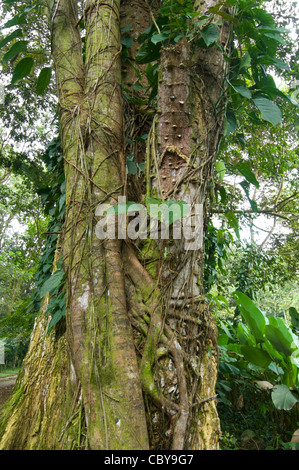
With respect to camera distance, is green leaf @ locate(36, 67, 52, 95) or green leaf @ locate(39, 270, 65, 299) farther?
green leaf @ locate(36, 67, 52, 95)

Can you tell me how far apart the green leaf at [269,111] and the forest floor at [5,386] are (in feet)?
24.7

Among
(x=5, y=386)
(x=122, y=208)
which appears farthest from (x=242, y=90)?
(x=5, y=386)

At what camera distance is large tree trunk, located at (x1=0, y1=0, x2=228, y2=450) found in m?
1.16

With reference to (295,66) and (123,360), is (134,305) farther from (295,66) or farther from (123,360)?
(295,66)

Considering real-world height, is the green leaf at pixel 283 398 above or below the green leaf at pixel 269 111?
below

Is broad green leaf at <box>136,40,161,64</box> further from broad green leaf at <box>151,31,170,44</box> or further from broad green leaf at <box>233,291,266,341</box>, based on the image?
broad green leaf at <box>233,291,266,341</box>

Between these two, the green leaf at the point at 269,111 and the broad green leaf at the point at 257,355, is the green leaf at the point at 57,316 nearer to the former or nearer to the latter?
the broad green leaf at the point at 257,355

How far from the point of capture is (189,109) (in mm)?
1556

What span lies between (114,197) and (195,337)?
28.5 inches

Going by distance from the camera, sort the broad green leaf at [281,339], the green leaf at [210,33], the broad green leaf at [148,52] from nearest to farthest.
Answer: the green leaf at [210,33], the broad green leaf at [148,52], the broad green leaf at [281,339]

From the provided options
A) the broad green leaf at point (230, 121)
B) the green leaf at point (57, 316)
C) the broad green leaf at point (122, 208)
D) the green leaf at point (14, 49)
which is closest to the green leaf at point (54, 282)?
the green leaf at point (57, 316)

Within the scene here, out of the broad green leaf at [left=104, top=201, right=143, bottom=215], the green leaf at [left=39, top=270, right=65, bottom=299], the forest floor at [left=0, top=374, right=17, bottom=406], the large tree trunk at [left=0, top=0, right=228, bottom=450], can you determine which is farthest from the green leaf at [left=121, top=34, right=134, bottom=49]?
the forest floor at [left=0, top=374, right=17, bottom=406]

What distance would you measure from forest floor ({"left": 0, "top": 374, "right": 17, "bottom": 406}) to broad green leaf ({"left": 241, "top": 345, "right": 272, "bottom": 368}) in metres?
6.59

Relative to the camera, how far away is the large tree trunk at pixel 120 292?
1.16 metres
